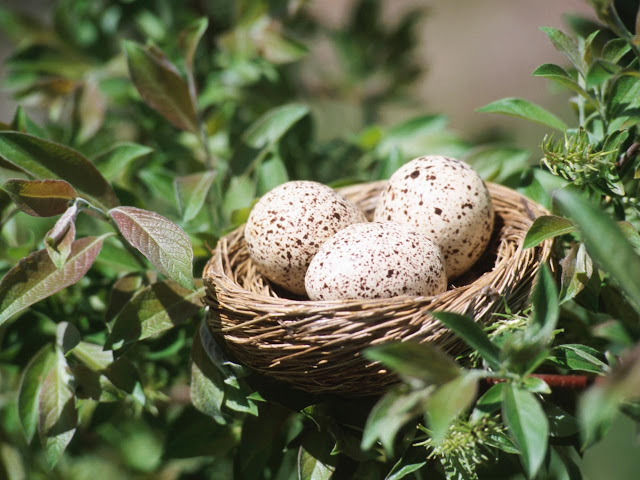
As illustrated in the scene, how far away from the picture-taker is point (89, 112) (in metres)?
1.54

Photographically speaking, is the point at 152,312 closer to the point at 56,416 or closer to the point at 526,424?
the point at 56,416

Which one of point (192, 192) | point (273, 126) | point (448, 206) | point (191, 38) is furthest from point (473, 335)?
point (191, 38)

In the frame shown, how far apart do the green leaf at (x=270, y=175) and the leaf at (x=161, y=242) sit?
40cm

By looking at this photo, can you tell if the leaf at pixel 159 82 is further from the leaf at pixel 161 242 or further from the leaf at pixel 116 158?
the leaf at pixel 161 242

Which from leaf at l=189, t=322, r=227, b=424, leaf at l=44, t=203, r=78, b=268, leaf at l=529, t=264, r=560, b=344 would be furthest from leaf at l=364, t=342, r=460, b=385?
leaf at l=44, t=203, r=78, b=268

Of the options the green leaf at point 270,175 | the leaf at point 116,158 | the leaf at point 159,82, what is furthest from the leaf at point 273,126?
the leaf at point 116,158

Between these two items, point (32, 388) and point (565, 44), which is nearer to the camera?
point (565, 44)

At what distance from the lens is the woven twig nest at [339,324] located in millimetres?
909

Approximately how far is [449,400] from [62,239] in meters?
0.68

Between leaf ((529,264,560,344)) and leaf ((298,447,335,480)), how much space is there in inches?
17.1

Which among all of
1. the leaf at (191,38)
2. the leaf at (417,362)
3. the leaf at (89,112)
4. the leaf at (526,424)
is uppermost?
the leaf at (191,38)

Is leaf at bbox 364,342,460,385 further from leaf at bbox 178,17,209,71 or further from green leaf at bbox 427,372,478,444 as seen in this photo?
leaf at bbox 178,17,209,71

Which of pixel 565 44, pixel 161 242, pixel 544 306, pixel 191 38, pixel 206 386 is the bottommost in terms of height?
pixel 206 386

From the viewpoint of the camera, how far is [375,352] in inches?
27.0
